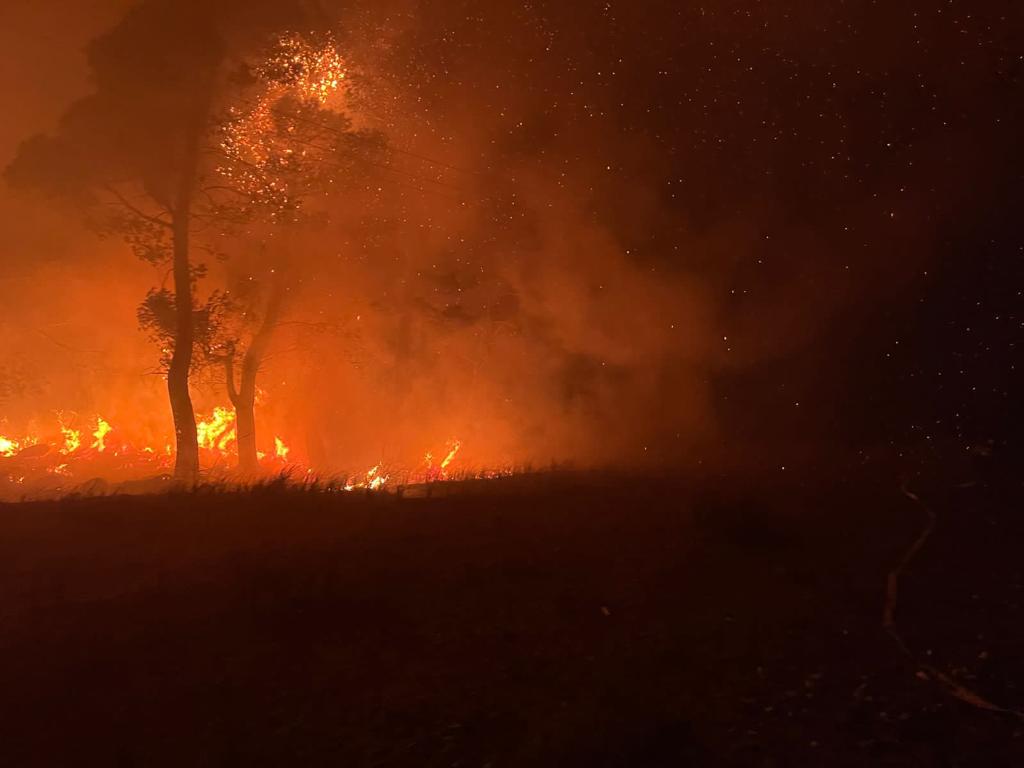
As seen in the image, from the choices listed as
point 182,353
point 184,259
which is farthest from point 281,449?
point 184,259

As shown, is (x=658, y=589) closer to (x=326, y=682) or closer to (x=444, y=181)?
(x=326, y=682)

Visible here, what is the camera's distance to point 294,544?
6363mm

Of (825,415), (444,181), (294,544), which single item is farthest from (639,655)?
(444,181)

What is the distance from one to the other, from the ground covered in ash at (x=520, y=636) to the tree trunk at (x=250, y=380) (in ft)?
29.0

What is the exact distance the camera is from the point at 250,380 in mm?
16281

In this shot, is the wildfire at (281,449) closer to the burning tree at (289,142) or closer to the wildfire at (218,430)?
the wildfire at (218,430)

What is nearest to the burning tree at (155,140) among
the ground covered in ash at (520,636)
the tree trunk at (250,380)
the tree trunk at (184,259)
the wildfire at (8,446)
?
the tree trunk at (184,259)

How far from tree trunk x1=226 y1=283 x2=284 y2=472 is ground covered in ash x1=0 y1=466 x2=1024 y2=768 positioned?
8.84 metres

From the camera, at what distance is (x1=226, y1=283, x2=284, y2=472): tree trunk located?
15906 millimetres

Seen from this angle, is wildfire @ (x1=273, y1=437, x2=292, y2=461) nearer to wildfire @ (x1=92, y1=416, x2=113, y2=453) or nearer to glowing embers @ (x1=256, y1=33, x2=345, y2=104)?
wildfire @ (x1=92, y1=416, x2=113, y2=453)

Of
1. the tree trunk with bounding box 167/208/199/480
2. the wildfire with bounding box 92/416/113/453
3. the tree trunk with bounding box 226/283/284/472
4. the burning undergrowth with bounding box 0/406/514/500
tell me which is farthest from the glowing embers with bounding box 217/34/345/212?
the wildfire with bounding box 92/416/113/453

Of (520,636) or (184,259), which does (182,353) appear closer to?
(184,259)

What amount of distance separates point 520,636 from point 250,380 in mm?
13089

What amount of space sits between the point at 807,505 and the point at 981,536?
1506mm
